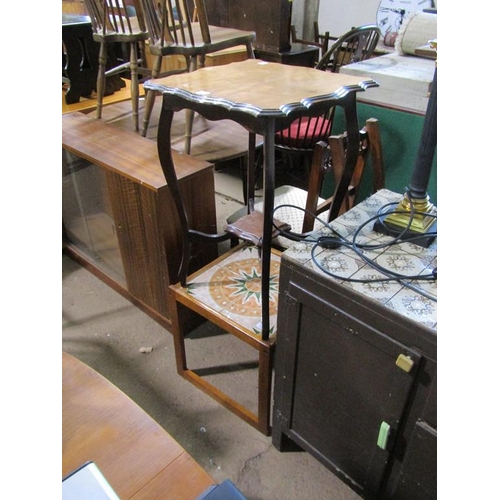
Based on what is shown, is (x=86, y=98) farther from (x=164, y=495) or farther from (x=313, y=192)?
(x=164, y=495)

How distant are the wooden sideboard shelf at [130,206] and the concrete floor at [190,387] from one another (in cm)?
11

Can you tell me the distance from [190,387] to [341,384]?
0.72m

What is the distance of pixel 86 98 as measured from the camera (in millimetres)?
2178

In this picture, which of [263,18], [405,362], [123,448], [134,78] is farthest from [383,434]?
[263,18]

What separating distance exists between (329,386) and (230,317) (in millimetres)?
368

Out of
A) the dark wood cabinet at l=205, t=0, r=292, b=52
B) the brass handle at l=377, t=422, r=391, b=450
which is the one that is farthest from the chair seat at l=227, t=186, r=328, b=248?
the dark wood cabinet at l=205, t=0, r=292, b=52

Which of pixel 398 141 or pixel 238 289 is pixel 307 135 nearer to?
pixel 398 141

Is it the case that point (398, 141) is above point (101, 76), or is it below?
below

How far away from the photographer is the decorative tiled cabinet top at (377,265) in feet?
2.63

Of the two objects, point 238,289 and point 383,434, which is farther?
point 238,289

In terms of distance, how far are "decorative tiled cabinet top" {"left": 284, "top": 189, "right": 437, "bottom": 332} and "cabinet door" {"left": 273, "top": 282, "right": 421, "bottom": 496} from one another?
0.06m

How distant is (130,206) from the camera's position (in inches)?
58.6

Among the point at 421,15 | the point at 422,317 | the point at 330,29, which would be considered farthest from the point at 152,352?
the point at 330,29

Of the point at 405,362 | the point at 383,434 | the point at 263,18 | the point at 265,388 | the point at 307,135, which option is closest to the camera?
the point at 405,362
